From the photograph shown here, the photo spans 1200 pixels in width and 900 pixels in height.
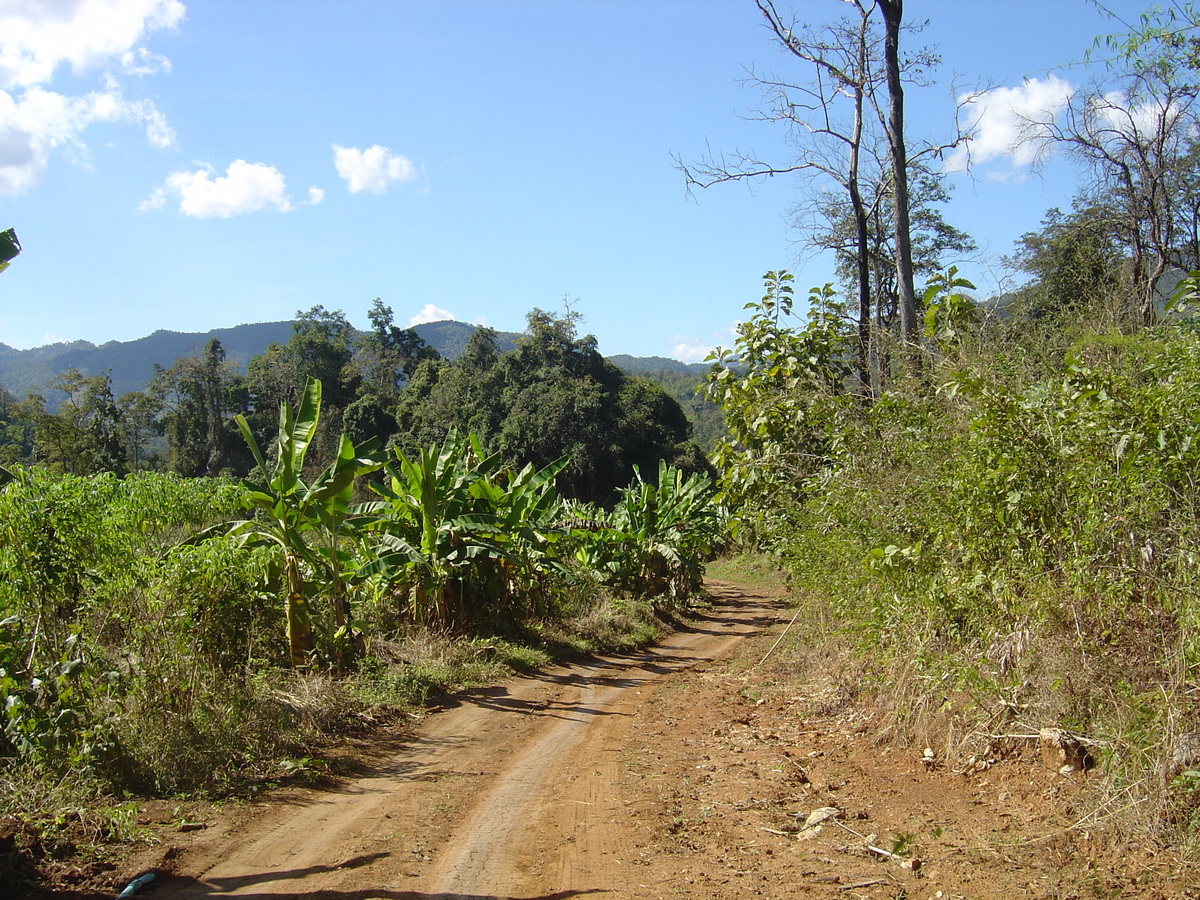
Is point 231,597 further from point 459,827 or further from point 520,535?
point 520,535

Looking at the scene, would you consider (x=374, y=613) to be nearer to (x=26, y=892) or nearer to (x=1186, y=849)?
(x=26, y=892)

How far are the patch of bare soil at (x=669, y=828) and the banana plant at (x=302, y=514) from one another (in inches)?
58.3

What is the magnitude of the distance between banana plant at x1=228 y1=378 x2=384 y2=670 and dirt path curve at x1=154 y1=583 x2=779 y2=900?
4.54 ft

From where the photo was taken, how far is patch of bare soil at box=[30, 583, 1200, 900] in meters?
4.11

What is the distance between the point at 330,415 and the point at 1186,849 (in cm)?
4743

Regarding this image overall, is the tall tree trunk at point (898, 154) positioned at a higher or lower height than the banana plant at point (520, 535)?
higher

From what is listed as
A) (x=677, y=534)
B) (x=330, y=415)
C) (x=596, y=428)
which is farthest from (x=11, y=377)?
(x=677, y=534)

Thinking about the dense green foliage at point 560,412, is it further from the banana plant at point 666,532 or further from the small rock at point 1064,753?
the small rock at point 1064,753

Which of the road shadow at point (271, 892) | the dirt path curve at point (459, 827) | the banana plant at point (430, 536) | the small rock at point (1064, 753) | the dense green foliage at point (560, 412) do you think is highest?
the dense green foliage at point (560, 412)

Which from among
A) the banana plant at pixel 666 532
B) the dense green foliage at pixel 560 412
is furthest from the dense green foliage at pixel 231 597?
the dense green foliage at pixel 560 412

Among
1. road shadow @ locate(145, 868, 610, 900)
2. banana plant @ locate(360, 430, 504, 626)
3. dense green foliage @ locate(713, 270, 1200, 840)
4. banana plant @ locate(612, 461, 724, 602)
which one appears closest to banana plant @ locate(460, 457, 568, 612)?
banana plant @ locate(360, 430, 504, 626)

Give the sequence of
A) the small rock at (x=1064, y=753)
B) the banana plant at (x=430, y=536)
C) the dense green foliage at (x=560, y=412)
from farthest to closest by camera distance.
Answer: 1. the dense green foliage at (x=560, y=412)
2. the banana plant at (x=430, y=536)
3. the small rock at (x=1064, y=753)

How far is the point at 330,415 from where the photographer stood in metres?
47.6

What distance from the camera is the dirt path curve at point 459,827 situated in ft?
14.0
